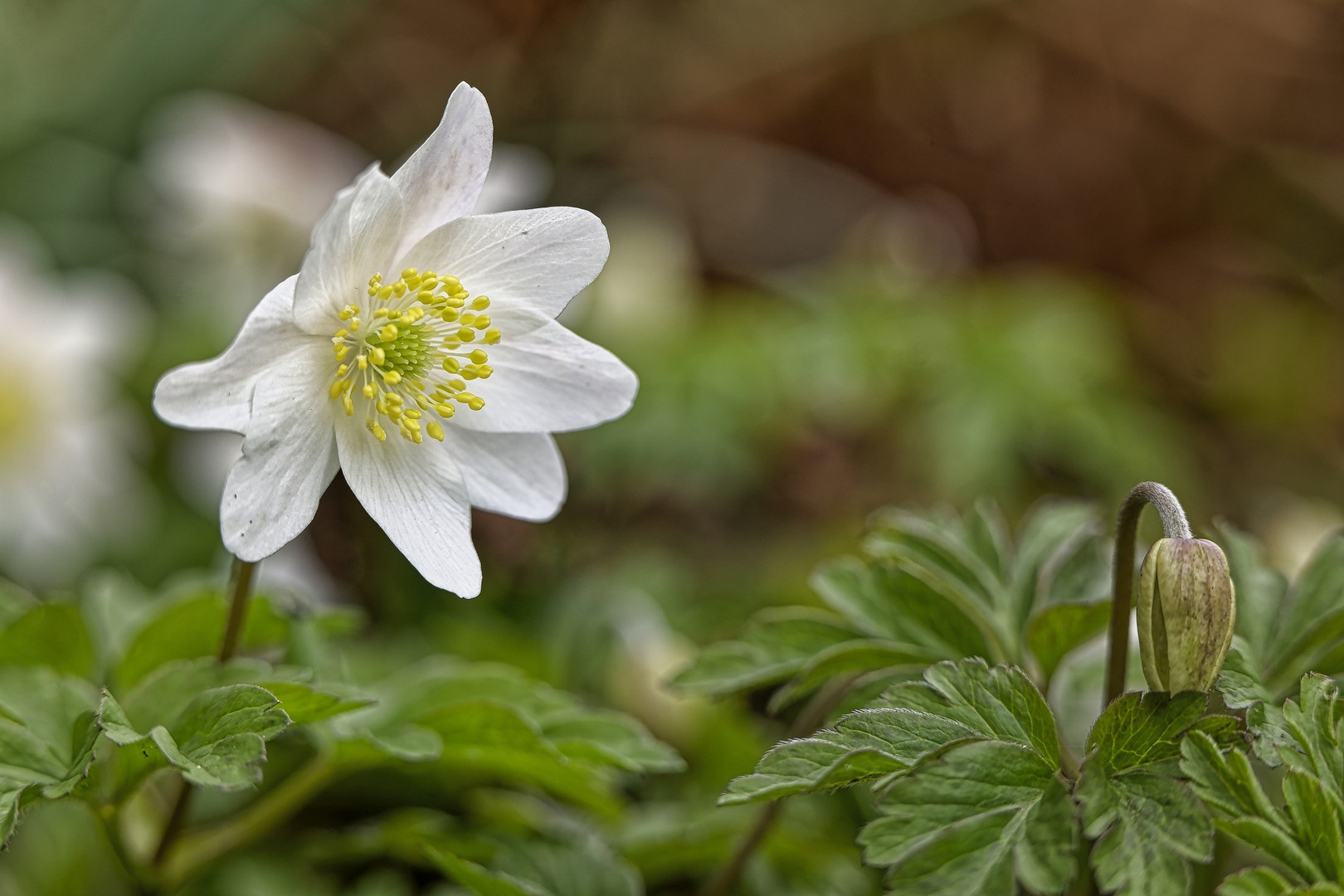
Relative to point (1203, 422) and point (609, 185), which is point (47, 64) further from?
point (1203, 422)

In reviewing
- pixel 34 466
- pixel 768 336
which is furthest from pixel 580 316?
pixel 34 466

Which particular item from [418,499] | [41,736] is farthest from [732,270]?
[41,736]

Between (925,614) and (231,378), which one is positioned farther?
(925,614)

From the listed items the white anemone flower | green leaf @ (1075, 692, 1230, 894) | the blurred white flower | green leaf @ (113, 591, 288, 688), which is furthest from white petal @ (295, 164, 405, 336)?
the blurred white flower

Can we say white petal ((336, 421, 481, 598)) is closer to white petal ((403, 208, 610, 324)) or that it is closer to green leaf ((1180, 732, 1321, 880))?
white petal ((403, 208, 610, 324))

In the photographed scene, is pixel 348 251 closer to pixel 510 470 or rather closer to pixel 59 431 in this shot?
pixel 510 470

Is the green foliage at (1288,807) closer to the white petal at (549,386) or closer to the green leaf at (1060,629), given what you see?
the green leaf at (1060,629)

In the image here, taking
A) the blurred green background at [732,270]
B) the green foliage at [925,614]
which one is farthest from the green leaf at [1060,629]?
the blurred green background at [732,270]
